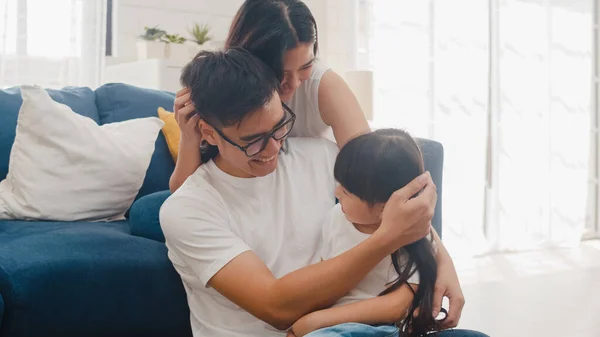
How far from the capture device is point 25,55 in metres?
3.54

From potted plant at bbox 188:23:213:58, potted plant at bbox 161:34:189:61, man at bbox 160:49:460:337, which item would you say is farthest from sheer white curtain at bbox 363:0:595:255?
man at bbox 160:49:460:337

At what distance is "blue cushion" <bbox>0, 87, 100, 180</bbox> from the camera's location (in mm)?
2393

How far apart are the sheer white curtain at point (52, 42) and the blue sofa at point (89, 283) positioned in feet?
5.34

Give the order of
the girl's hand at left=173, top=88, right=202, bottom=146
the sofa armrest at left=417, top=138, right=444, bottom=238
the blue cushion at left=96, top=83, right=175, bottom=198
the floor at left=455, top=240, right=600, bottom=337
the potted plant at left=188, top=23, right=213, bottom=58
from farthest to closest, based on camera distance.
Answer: the potted plant at left=188, top=23, right=213, bottom=58, the floor at left=455, top=240, right=600, bottom=337, the blue cushion at left=96, top=83, right=175, bottom=198, the sofa armrest at left=417, top=138, right=444, bottom=238, the girl's hand at left=173, top=88, right=202, bottom=146

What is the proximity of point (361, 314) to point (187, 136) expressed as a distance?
52 cm

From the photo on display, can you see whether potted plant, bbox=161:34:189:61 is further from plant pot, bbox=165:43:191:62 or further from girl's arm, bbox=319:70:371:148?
girl's arm, bbox=319:70:371:148

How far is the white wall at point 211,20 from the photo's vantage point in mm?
4082

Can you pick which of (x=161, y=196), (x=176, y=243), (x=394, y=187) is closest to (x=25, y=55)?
(x=161, y=196)

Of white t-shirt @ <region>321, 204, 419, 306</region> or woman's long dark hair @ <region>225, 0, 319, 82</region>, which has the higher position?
woman's long dark hair @ <region>225, 0, 319, 82</region>

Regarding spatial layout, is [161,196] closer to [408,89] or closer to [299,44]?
[299,44]

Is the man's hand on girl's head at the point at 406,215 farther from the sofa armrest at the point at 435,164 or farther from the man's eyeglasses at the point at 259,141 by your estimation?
the sofa armrest at the point at 435,164

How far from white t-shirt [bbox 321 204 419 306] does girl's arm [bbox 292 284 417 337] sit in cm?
5

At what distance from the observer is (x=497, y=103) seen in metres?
4.82

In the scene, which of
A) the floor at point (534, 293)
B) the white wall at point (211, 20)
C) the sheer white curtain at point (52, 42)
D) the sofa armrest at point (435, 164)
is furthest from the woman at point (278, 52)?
the white wall at point (211, 20)
